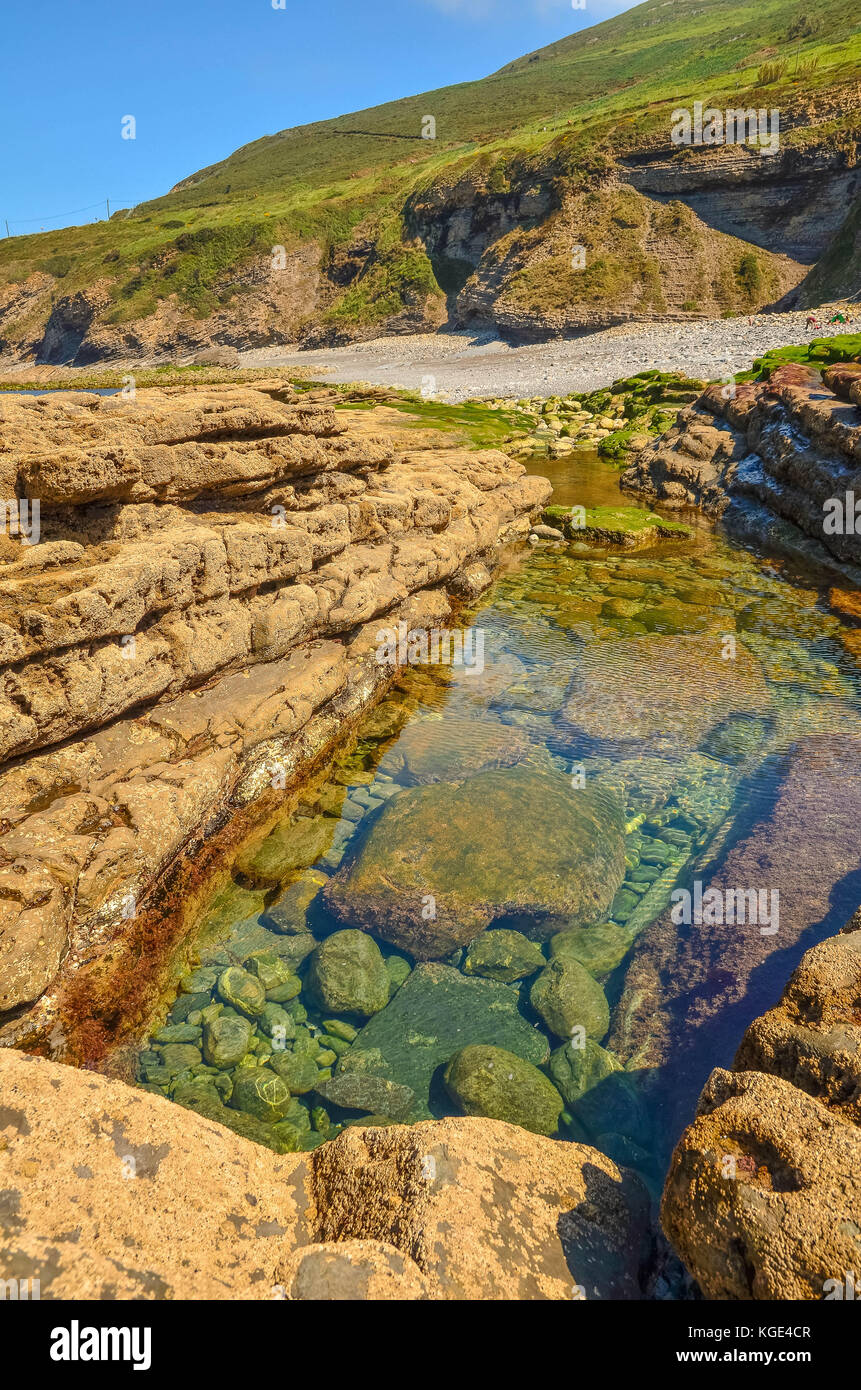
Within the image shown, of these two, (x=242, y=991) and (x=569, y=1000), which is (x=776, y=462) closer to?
(x=569, y=1000)

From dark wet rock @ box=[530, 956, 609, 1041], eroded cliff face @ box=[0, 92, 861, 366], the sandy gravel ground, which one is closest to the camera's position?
dark wet rock @ box=[530, 956, 609, 1041]

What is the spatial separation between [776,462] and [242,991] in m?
19.9

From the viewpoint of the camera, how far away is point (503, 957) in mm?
7266

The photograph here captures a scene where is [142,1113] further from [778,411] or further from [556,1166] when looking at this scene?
[778,411]

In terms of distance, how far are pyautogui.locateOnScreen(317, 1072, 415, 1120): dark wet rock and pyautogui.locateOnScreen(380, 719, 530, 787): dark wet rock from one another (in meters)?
4.18

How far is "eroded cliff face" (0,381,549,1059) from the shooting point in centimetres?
697

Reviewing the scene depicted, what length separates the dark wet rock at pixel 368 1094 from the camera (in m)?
5.97

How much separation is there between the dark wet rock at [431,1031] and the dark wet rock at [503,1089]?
0.26 metres

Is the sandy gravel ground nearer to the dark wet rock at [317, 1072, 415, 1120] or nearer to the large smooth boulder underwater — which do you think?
the large smooth boulder underwater

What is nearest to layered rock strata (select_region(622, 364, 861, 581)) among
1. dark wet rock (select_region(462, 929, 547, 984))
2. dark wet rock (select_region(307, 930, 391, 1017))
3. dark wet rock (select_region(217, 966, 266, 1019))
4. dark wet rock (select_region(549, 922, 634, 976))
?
dark wet rock (select_region(549, 922, 634, 976))

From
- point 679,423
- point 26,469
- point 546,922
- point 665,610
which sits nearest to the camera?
point 546,922

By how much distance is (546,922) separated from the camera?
7605mm

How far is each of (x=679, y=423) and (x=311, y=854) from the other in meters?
25.4
